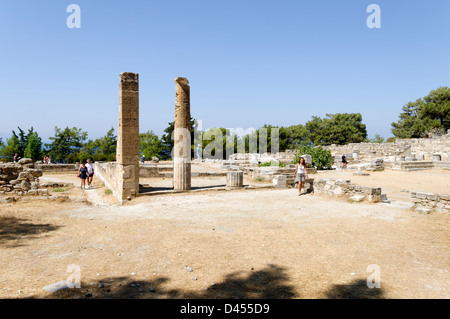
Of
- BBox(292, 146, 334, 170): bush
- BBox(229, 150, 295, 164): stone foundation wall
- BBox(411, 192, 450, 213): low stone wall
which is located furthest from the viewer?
BBox(229, 150, 295, 164): stone foundation wall

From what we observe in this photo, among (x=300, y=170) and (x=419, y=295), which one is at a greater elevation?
(x=300, y=170)

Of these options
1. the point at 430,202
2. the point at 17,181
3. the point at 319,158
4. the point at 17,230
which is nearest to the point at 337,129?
the point at 319,158

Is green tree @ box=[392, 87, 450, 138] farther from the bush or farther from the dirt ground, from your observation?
the dirt ground

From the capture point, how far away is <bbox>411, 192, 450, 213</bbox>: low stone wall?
773 centimetres

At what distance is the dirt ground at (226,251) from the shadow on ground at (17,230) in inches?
0.7

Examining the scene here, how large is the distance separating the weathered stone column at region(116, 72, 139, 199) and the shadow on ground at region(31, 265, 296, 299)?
6.60 meters

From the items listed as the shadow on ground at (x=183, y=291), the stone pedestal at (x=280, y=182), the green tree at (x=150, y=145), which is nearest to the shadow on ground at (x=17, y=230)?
the shadow on ground at (x=183, y=291)

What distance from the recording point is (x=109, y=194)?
12.6 m

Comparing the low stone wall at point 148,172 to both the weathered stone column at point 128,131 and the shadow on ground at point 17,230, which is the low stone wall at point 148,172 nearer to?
the weathered stone column at point 128,131

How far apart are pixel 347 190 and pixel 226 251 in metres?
6.88

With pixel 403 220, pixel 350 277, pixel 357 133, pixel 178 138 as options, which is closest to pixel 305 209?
pixel 403 220

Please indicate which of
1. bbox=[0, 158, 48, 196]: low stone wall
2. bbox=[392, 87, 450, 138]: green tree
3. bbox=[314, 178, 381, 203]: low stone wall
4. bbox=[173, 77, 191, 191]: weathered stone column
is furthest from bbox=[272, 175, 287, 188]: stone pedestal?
bbox=[392, 87, 450, 138]: green tree
